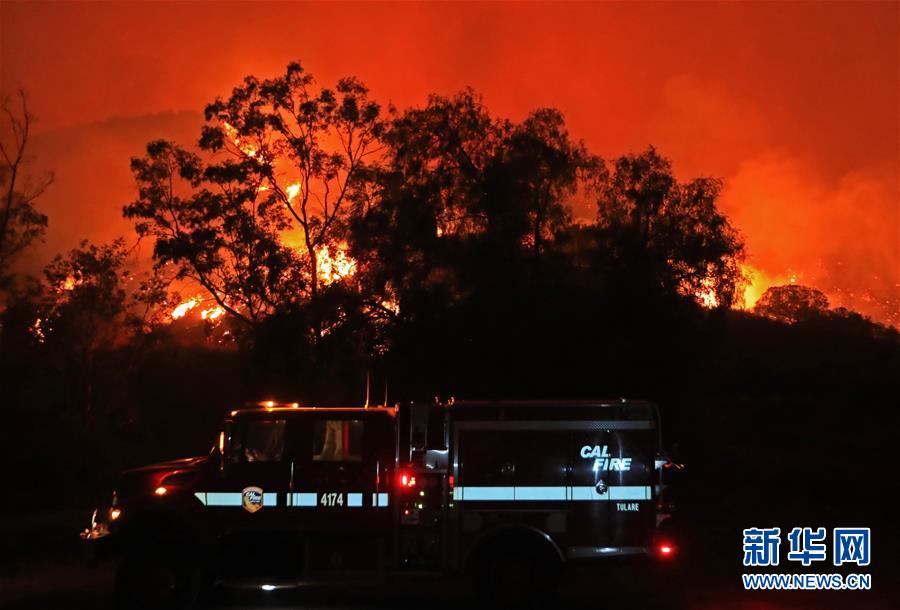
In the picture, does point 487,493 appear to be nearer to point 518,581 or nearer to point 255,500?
point 518,581

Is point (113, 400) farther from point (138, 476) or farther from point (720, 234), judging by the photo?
point (138, 476)

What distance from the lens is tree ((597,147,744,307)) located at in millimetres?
27703

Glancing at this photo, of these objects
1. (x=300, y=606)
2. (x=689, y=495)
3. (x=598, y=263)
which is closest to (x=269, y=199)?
(x=598, y=263)

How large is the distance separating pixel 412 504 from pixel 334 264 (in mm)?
20829

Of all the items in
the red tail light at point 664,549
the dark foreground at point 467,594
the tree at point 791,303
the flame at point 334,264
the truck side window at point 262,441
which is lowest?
the dark foreground at point 467,594

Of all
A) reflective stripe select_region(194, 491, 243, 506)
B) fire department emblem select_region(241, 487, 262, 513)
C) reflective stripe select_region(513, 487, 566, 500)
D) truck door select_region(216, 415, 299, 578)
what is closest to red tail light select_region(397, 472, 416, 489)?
reflective stripe select_region(513, 487, 566, 500)

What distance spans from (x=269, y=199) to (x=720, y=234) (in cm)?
1436

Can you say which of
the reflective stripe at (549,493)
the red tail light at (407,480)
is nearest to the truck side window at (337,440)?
the red tail light at (407,480)

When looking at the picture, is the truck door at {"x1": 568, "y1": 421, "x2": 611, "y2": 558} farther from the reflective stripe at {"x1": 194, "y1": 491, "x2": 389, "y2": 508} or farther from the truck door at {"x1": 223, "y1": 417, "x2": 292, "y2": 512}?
the truck door at {"x1": 223, "y1": 417, "x2": 292, "y2": 512}

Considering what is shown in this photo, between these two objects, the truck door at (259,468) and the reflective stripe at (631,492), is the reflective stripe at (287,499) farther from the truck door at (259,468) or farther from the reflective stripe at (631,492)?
the reflective stripe at (631,492)

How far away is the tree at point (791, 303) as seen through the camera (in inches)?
2837

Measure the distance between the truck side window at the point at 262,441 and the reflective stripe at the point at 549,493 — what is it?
6.55 ft

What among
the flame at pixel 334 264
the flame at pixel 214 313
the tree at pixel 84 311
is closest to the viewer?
the flame at pixel 334 264

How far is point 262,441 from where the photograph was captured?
Result: 10.7 metres
